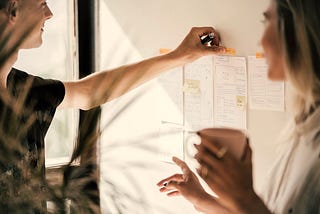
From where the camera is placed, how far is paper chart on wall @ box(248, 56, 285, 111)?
1.73 metres

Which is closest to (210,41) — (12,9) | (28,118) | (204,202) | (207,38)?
(207,38)

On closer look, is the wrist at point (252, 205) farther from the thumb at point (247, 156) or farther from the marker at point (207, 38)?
the marker at point (207, 38)

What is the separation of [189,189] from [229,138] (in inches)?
10.7

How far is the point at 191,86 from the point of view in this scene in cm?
198

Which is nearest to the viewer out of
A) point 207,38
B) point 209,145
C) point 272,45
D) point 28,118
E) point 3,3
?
point 28,118

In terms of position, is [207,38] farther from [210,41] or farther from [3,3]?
[3,3]

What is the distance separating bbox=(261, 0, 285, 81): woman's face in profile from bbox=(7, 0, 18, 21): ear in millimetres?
829

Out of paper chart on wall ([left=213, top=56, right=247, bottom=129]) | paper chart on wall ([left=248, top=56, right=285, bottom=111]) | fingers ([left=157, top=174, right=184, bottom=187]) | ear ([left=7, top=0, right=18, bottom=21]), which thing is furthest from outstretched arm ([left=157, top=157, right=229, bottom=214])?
ear ([left=7, top=0, right=18, bottom=21])

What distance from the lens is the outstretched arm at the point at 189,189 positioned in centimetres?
181

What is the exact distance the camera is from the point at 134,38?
6.32 ft

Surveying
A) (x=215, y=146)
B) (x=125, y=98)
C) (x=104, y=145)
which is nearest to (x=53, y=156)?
(x=104, y=145)

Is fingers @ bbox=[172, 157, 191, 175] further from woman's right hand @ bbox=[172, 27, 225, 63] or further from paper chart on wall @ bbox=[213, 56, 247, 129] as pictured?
woman's right hand @ bbox=[172, 27, 225, 63]

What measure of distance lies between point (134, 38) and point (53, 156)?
66 centimetres

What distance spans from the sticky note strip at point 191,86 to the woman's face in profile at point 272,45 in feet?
1.07
